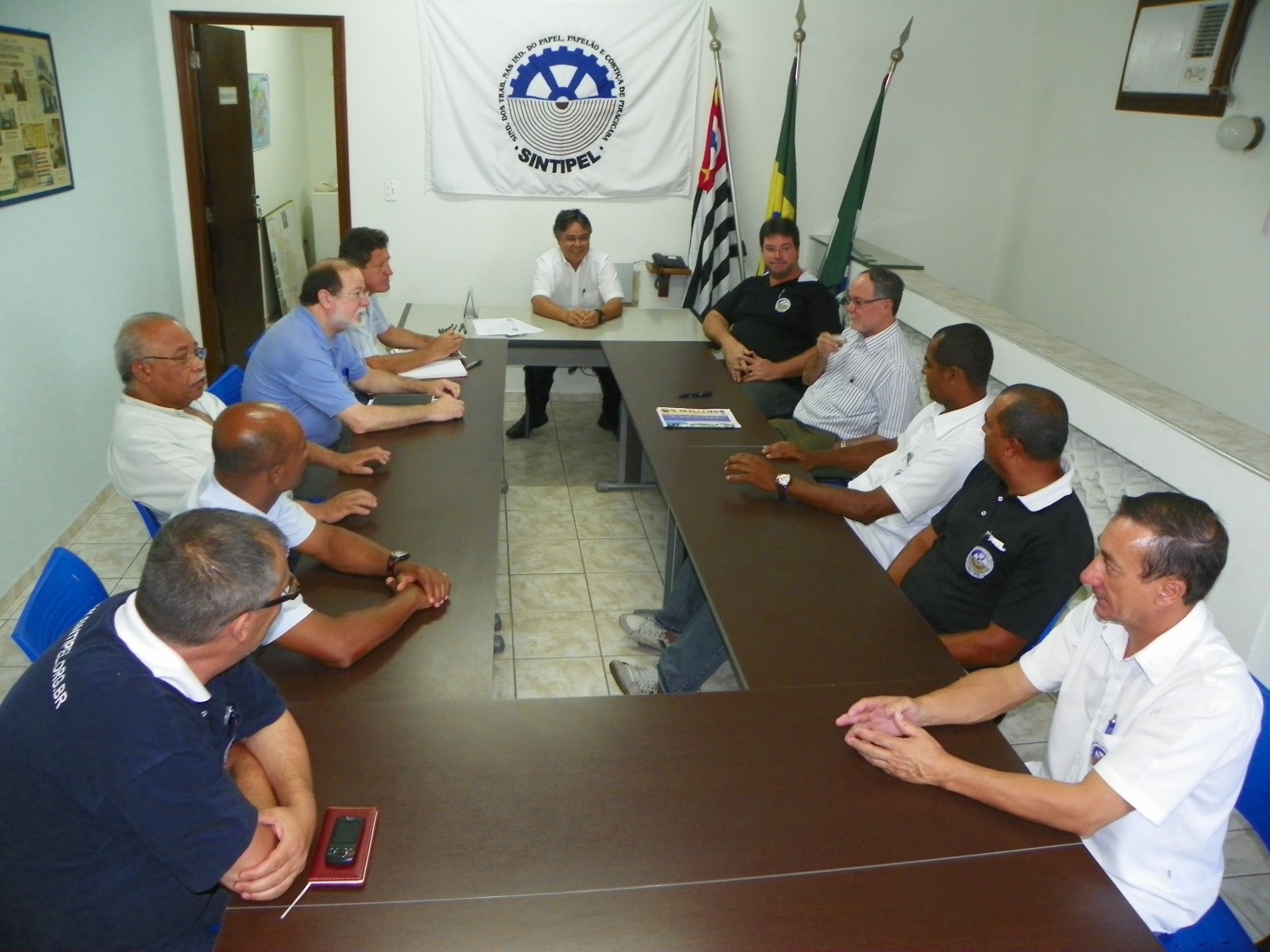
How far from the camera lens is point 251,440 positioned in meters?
1.94

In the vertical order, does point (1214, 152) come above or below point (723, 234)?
above

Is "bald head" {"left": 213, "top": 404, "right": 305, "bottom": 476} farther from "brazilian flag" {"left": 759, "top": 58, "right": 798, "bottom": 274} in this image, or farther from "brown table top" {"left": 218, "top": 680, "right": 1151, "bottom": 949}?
"brazilian flag" {"left": 759, "top": 58, "right": 798, "bottom": 274}

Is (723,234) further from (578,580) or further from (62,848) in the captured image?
(62,848)

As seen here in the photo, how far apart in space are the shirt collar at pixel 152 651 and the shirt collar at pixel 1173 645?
59.8 inches

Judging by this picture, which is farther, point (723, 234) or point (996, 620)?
point (723, 234)

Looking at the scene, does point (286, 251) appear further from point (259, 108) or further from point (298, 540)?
point (298, 540)

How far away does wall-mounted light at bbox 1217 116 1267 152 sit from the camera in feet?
12.0

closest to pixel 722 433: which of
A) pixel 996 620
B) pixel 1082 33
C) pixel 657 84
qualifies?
pixel 996 620

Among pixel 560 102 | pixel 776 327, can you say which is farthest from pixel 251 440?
pixel 560 102

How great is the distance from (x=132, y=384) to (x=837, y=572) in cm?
199

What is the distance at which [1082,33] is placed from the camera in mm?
4914

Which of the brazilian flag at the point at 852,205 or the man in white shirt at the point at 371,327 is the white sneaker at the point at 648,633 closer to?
the man in white shirt at the point at 371,327

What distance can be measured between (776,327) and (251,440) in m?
2.91

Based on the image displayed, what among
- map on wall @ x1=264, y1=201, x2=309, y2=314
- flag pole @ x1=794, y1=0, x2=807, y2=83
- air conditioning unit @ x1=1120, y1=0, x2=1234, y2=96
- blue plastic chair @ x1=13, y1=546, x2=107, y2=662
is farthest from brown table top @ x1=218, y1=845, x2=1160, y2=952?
map on wall @ x1=264, y1=201, x2=309, y2=314
